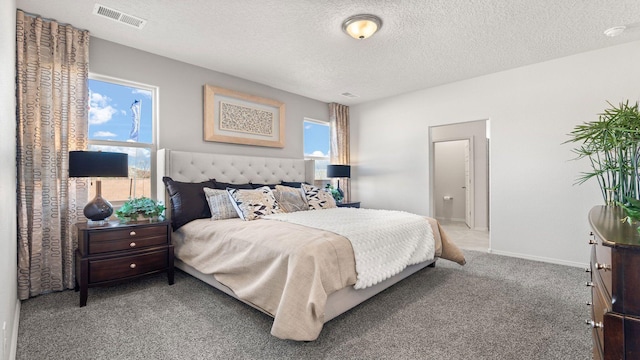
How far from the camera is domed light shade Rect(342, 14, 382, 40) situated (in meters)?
2.61

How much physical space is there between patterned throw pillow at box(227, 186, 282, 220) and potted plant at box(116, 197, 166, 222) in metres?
0.75

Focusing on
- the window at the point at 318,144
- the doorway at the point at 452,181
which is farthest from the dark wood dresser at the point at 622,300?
the doorway at the point at 452,181

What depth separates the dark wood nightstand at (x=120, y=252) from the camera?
95.2 inches

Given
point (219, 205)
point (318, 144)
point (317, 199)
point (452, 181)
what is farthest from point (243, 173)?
point (452, 181)

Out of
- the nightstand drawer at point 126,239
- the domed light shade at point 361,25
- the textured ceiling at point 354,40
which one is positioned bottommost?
the nightstand drawer at point 126,239

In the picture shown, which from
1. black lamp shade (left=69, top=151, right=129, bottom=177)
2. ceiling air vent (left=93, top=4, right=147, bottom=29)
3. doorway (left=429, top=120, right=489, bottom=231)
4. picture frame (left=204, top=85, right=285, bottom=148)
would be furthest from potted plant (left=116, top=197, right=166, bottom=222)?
doorway (left=429, top=120, right=489, bottom=231)

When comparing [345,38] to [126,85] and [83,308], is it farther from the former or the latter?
[83,308]

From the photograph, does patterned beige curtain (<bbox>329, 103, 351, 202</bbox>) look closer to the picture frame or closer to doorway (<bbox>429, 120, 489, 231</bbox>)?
the picture frame

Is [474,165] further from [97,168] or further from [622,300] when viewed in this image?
[97,168]

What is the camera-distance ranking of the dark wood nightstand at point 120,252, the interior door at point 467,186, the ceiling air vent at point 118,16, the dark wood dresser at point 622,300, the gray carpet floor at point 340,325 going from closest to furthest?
1. the dark wood dresser at point 622,300
2. the gray carpet floor at point 340,325
3. the dark wood nightstand at point 120,252
4. the ceiling air vent at point 118,16
5. the interior door at point 467,186

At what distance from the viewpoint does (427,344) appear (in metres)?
1.82

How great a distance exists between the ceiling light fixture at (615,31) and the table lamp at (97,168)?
4879 millimetres

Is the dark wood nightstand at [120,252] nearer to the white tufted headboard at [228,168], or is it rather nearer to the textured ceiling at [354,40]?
the white tufted headboard at [228,168]

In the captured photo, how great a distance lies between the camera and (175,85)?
3.57 metres
